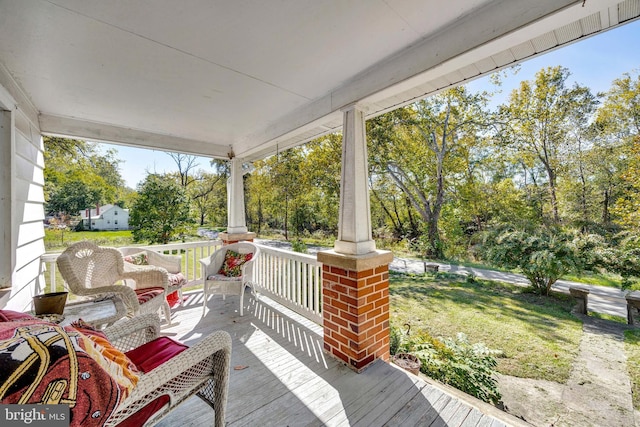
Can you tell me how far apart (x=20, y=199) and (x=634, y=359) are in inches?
276

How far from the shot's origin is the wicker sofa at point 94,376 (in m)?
0.64

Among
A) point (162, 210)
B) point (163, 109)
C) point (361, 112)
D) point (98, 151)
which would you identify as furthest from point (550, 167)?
point (98, 151)

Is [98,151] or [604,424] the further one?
[98,151]

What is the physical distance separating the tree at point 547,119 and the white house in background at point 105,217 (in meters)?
15.4

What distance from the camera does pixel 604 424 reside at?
2.12 meters

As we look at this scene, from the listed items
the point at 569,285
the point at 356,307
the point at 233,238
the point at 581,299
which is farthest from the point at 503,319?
the point at 233,238

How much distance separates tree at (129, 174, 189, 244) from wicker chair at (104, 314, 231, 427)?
5.72m

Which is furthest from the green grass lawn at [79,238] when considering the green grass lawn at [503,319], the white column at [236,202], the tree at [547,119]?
the tree at [547,119]

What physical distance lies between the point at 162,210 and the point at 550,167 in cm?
1437

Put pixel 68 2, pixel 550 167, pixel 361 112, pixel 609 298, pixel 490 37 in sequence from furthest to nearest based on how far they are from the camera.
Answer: pixel 550 167 < pixel 609 298 < pixel 361 112 < pixel 490 37 < pixel 68 2

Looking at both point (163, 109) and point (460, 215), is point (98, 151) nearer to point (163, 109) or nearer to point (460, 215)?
point (163, 109)

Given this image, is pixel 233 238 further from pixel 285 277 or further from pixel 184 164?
pixel 184 164

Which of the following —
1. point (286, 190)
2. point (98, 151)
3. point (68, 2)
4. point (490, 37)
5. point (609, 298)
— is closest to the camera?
point (68, 2)

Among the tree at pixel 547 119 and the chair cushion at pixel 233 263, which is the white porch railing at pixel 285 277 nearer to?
the chair cushion at pixel 233 263
